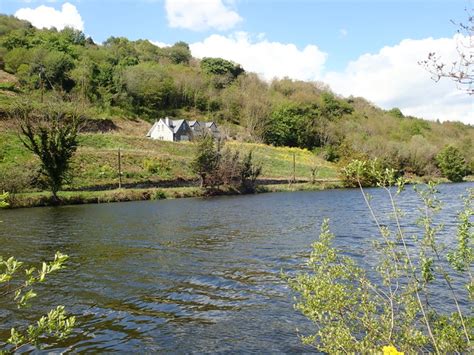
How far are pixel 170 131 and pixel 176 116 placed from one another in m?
20.5

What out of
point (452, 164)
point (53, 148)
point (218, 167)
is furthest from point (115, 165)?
A: point (452, 164)

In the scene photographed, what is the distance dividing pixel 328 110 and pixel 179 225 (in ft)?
366

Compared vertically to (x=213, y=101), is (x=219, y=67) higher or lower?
higher

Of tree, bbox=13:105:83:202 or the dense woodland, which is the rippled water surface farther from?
the dense woodland

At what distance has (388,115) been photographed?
148m

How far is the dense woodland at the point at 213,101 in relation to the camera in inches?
3509

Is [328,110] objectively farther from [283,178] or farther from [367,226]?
[367,226]

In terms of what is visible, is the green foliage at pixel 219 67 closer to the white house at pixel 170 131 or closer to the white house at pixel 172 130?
the white house at pixel 172 130

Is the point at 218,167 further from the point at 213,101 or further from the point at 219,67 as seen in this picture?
the point at 219,67

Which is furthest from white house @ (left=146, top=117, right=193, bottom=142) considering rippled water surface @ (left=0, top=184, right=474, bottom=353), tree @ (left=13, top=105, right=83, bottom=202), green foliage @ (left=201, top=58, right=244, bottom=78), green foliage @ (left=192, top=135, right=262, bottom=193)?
rippled water surface @ (left=0, top=184, right=474, bottom=353)

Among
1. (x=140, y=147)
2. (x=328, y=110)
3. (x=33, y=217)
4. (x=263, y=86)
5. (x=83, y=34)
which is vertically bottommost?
(x=33, y=217)

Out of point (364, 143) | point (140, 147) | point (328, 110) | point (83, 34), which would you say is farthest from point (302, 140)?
point (83, 34)

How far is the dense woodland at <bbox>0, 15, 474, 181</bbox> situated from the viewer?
292ft

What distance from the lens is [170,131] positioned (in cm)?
9375
